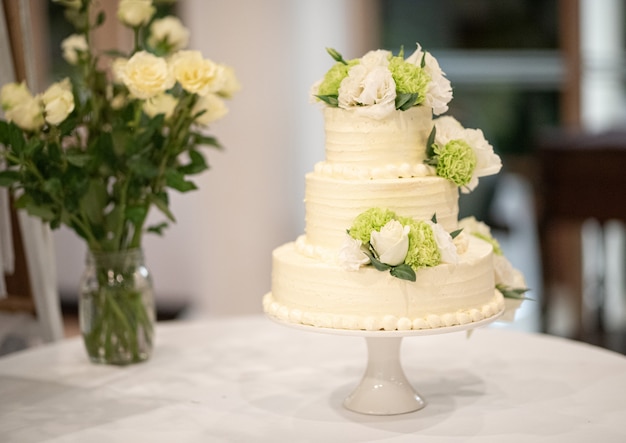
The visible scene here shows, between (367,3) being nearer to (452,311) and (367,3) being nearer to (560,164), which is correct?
(560,164)

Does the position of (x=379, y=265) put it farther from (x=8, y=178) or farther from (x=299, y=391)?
(x=8, y=178)

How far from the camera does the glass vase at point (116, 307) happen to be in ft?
7.54

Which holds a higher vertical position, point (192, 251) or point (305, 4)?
point (305, 4)

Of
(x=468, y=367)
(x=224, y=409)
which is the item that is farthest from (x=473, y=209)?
(x=224, y=409)

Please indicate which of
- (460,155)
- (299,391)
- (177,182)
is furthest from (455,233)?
(177,182)

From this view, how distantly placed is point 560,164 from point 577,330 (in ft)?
4.11

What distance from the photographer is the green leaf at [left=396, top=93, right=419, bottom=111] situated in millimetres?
1778

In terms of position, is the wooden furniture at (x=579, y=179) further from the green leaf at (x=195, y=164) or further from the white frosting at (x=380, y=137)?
the white frosting at (x=380, y=137)

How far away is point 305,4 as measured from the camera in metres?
5.34

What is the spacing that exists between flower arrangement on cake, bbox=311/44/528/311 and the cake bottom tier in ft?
0.10

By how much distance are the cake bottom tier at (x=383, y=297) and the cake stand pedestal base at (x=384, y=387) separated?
0.18 meters

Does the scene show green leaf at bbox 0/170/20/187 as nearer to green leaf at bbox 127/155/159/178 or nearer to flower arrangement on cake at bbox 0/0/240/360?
flower arrangement on cake at bbox 0/0/240/360

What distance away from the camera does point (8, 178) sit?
216cm

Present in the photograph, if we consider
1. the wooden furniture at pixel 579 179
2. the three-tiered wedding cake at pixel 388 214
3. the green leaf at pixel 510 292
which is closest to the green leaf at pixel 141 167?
the three-tiered wedding cake at pixel 388 214
